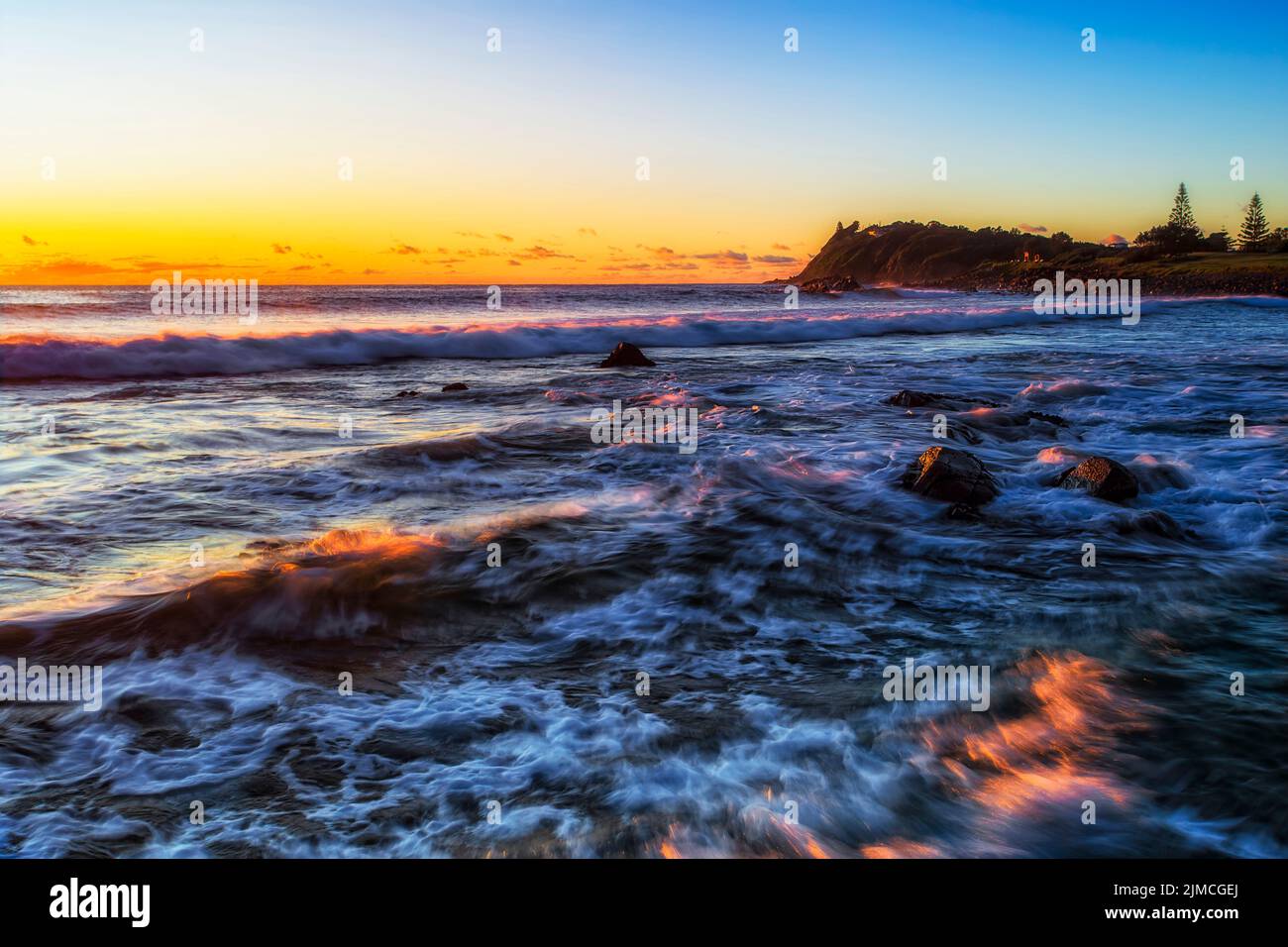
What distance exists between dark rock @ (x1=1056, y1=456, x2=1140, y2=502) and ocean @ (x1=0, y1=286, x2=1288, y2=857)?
164mm

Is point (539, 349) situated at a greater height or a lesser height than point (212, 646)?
greater

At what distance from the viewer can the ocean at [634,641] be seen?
3.33 m

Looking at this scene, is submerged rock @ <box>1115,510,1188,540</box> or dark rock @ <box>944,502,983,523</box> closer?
submerged rock @ <box>1115,510,1188,540</box>

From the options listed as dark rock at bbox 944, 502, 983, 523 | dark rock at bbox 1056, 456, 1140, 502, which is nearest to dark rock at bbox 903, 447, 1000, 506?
dark rock at bbox 944, 502, 983, 523

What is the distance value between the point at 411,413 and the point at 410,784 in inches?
419

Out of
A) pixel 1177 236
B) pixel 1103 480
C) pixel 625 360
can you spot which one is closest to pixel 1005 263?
pixel 1177 236

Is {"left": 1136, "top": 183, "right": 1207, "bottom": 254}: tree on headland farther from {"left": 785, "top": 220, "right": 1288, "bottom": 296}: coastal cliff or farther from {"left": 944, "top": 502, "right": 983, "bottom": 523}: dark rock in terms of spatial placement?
{"left": 944, "top": 502, "right": 983, "bottom": 523}: dark rock

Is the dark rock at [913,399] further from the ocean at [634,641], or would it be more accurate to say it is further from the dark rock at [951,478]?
the dark rock at [951,478]

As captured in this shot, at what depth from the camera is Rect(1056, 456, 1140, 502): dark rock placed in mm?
7859

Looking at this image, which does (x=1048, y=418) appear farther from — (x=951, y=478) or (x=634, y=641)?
(x=634, y=641)

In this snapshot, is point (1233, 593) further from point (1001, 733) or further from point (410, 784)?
point (410, 784)

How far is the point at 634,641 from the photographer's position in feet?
16.5

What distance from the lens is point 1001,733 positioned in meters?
3.97
